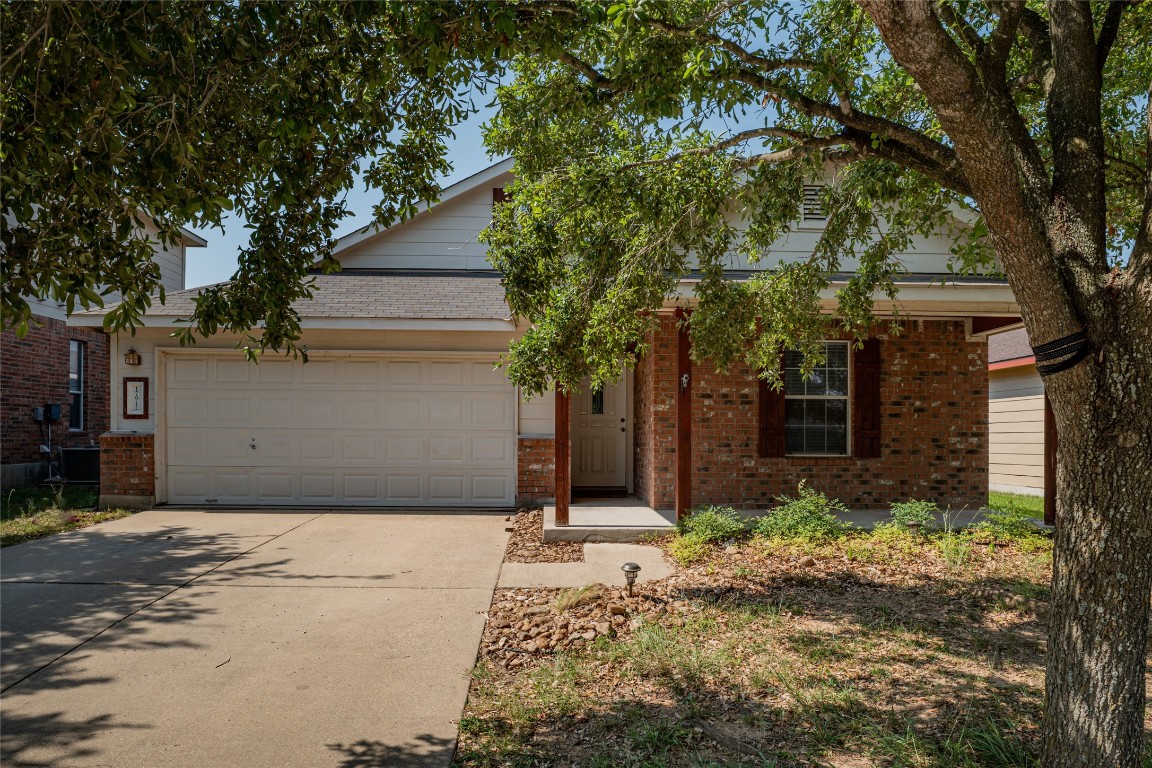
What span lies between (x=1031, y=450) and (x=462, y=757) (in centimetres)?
1297

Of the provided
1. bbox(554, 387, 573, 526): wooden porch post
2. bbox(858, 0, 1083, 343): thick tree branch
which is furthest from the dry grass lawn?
bbox(858, 0, 1083, 343): thick tree branch

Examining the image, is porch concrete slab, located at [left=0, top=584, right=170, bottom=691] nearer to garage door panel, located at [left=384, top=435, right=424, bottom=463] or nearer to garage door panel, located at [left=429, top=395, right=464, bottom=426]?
garage door panel, located at [left=384, top=435, right=424, bottom=463]

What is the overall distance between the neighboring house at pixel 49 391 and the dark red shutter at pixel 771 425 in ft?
32.2

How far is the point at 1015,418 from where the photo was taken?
13.5 metres

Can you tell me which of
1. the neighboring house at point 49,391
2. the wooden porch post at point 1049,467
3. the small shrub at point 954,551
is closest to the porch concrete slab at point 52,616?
the small shrub at point 954,551

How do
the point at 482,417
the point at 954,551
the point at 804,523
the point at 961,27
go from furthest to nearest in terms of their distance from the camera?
the point at 482,417
the point at 804,523
the point at 954,551
the point at 961,27

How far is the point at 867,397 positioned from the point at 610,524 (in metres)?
4.02

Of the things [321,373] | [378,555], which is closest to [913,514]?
[378,555]

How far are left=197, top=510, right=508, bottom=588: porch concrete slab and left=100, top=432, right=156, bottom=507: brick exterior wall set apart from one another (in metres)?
2.95

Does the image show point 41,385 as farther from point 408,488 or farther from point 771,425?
point 771,425

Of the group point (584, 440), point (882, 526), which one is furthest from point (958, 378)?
point (584, 440)

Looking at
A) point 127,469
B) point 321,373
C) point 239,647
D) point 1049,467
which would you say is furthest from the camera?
point 321,373

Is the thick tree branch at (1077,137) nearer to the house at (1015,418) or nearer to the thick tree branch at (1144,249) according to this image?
the thick tree branch at (1144,249)

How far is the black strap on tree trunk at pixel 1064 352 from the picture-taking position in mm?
Result: 2943
